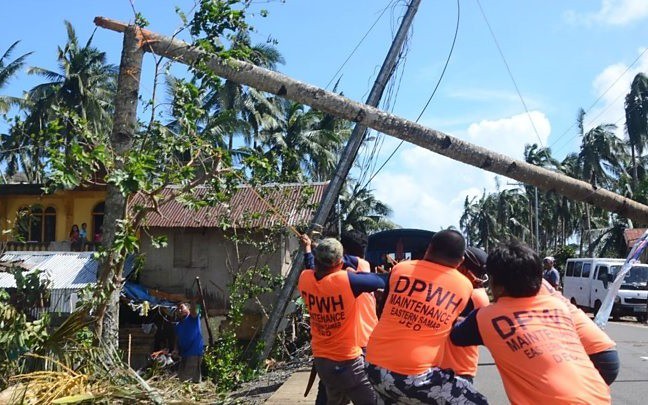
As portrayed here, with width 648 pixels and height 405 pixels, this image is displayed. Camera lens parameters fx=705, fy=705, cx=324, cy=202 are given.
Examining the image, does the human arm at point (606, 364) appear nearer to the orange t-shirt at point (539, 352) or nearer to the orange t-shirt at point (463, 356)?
the orange t-shirt at point (539, 352)

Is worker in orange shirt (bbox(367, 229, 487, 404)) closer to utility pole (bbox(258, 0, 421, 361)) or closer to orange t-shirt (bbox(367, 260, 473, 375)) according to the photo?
orange t-shirt (bbox(367, 260, 473, 375))

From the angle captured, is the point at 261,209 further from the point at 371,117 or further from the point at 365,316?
the point at 365,316

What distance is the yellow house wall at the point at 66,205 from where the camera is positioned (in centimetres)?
2467

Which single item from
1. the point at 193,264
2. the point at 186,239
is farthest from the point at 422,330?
the point at 186,239

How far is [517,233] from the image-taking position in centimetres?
5903

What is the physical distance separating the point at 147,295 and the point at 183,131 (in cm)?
1301

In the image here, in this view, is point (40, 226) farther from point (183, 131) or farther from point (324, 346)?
point (324, 346)

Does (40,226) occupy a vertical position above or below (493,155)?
below

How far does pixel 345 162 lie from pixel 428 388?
7.20m

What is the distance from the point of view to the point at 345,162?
10.6 meters

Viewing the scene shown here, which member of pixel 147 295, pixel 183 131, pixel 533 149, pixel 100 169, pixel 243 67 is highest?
pixel 533 149

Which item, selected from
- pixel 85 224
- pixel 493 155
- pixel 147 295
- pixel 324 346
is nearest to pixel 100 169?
pixel 324 346

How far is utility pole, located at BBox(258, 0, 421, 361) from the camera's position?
410 inches

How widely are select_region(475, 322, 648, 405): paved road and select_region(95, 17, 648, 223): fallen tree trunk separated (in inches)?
90.1
